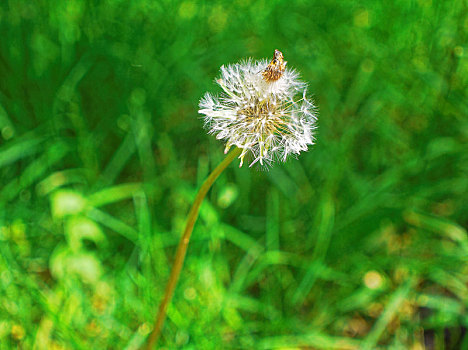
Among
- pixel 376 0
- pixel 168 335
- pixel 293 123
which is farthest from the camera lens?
pixel 376 0

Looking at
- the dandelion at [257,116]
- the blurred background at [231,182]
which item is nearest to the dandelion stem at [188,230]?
the dandelion at [257,116]

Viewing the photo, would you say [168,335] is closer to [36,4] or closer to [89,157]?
[89,157]

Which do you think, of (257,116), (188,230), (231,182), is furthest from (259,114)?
(231,182)

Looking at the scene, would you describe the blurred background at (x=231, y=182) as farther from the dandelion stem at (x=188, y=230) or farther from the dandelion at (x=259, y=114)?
the dandelion at (x=259, y=114)

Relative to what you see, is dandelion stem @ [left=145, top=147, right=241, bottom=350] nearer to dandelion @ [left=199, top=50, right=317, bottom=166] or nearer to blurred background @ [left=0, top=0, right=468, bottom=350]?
dandelion @ [left=199, top=50, right=317, bottom=166]

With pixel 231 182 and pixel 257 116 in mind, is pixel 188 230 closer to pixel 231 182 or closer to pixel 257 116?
pixel 257 116

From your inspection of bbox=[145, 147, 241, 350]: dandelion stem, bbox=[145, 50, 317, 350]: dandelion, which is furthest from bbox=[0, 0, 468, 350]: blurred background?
bbox=[145, 50, 317, 350]: dandelion

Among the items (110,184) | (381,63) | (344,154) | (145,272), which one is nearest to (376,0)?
(381,63)
